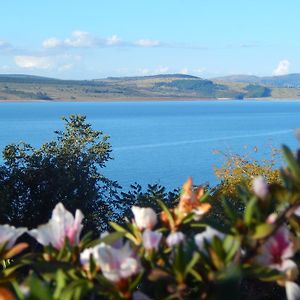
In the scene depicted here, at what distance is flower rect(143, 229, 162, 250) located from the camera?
116 cm

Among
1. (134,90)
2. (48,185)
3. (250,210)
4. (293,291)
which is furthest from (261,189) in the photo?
(134,90)

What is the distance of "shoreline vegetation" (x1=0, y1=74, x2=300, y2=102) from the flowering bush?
10851 centimetres


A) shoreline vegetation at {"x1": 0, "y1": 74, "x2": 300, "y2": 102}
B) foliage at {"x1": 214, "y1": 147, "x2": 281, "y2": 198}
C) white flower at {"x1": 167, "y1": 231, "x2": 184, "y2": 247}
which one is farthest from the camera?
shoreline vegetation at {"x1": 0, "y1": 74, "x2": 300, "y2": 102}

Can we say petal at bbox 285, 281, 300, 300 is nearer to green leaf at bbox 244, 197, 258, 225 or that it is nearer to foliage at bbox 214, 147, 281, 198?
green leaf at bbox 244, 197, 258, 225

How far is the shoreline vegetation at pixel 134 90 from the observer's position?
11606 cm

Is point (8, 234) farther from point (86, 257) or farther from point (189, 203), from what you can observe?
point (189, 203)

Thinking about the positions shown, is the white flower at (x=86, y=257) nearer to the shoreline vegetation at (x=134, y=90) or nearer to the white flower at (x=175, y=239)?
the white flower at (x=175, y=239)

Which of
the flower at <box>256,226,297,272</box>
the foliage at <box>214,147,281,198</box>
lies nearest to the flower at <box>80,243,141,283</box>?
the flower at <box>256,226,297,272</box>

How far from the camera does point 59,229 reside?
1.18 m

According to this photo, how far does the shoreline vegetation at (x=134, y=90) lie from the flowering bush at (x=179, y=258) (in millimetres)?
108507

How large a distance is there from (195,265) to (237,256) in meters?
0.08

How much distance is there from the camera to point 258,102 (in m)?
161

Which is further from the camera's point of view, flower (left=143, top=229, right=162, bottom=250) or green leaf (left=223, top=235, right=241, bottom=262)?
flower (left=143, top=229, right=162, bottom=250)

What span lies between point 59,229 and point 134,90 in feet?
427
